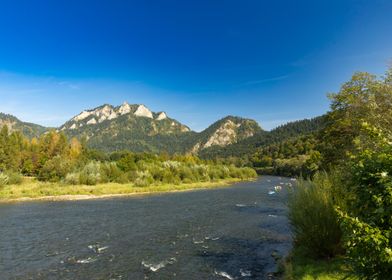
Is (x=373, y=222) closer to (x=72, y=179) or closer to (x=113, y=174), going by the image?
(x=72, y=179)

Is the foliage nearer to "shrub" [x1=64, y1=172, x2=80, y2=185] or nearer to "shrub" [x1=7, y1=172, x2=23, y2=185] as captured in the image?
"shrub" [x1=64, y1=172, x2=80, y2=185]

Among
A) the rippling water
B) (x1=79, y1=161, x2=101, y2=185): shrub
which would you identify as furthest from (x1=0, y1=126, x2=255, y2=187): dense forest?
the rippling water

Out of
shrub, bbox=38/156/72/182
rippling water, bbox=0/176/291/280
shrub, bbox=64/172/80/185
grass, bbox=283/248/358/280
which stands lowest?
rippling water, bbox=0/176/291/280

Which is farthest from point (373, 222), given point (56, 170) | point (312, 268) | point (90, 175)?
point (56, 170)

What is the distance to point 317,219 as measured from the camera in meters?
16.3

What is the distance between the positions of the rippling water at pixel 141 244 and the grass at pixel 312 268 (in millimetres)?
1486

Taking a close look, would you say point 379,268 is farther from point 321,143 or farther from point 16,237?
point 16,237

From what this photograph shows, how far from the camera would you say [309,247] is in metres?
16.8

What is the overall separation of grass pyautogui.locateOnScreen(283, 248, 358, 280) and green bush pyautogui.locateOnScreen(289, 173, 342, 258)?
71cm

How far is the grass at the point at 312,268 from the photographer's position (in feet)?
43.5

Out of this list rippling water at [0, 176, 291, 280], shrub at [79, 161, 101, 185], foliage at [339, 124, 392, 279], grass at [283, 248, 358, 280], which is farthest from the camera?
shrub at [79, 161, 101, 185]

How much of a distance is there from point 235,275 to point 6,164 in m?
94.3

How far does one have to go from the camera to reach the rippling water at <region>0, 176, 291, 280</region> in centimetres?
1761

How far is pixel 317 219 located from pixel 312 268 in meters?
2.60
